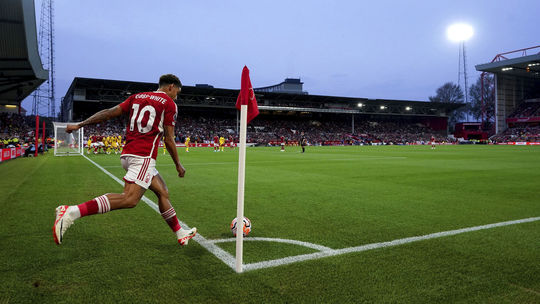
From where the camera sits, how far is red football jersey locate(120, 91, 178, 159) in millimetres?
3693

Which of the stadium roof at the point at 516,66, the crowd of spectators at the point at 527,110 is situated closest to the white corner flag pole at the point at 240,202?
the stadium roof at the point at 516,66

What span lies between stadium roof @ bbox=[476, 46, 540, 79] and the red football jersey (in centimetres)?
6919

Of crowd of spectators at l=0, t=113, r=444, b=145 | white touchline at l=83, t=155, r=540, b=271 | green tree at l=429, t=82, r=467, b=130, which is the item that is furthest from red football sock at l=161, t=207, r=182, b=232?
green tree at l=429, t=82, r=467, b=130

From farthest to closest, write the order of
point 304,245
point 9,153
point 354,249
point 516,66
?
point 516,66
point 9,153
point 304,245
point 354,249

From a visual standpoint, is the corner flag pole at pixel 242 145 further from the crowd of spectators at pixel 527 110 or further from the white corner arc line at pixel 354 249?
the crowd of spectators at pixel 527 110

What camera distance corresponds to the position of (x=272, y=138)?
59.5 metres

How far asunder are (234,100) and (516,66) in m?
51.3

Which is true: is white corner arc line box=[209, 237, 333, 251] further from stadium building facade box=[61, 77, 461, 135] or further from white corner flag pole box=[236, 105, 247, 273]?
stadium building facade box=[61, 77, 461, 135]

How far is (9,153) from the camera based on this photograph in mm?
21375

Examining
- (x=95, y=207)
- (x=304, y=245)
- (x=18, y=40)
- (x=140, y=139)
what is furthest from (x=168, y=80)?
(x=18, y=40)

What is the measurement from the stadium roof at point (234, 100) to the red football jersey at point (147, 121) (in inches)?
1429

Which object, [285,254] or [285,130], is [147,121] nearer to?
[285,254]

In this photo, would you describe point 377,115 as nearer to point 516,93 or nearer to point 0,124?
point 516,93

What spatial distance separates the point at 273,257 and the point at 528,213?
5.11 metres
